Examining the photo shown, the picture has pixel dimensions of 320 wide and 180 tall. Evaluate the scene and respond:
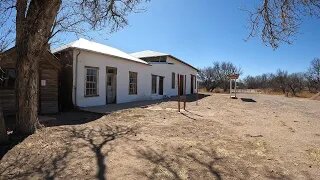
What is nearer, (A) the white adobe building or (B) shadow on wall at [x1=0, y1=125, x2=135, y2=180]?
(B) shadow on wall at [x1=0, y1=125, x2=135, y2=180]

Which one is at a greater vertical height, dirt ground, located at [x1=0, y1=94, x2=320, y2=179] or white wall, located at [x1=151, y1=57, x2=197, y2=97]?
white wall, located at [x1=151, y1=57, x2=197, y2=97]

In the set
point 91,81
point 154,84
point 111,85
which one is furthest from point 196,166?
point 154,84

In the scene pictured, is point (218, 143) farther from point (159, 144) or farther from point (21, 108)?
point (21, 108)

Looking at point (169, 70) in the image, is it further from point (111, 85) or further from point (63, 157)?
point (63, 157)

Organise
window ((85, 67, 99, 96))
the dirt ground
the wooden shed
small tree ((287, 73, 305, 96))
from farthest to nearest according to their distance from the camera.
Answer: small tree ((287, 73, 305, 96)), window ((85, 67, 99, 96)), the wooden shed, the dirt ground

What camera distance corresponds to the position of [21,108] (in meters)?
8.88

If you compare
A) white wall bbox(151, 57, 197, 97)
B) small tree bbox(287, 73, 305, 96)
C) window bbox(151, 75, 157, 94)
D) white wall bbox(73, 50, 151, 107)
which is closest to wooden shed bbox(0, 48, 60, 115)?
white wall bbox(73, 50, 151, 107)

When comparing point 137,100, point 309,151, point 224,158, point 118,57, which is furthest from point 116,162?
point 137,100

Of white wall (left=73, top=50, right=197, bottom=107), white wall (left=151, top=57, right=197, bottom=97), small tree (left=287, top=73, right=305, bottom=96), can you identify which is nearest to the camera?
white wall (left=73, top=50, right=197, bottom=107)

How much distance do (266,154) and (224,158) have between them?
110 centimetres

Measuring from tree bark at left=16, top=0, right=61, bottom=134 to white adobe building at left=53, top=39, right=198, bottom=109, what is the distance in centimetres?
769

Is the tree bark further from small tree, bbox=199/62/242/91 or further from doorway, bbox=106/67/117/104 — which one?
small tree, bbox=199/62/242/91

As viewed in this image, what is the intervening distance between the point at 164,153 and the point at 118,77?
13713mm

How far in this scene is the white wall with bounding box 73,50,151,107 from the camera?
56.5 ft
